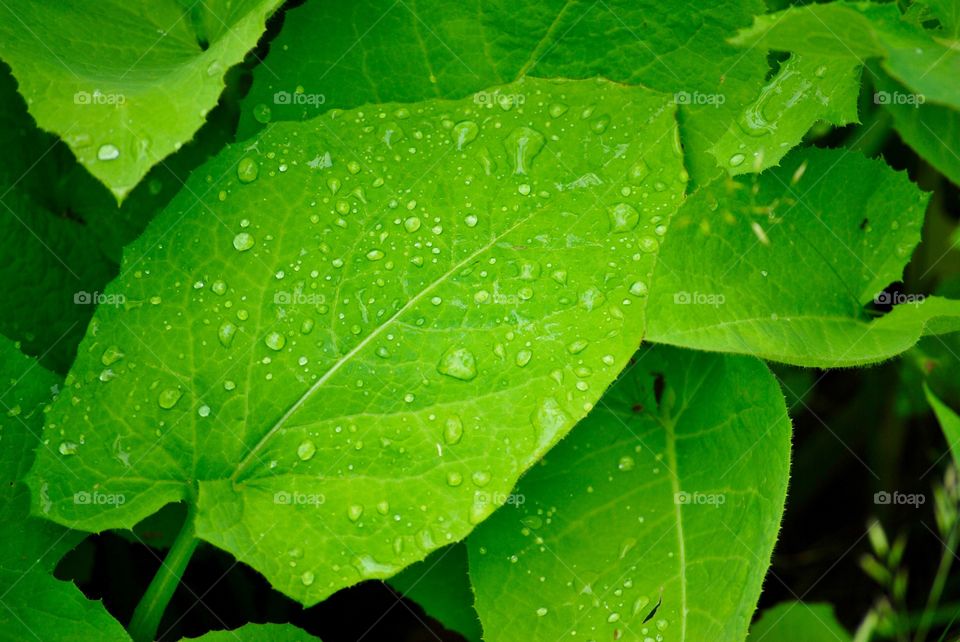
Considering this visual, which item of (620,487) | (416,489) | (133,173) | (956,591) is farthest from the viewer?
(956,591)

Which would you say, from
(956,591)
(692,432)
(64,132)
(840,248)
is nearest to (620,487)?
(692,432)

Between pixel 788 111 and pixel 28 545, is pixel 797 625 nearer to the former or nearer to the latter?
pixel 788 111

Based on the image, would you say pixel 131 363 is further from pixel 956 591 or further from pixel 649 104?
pixel 956 591

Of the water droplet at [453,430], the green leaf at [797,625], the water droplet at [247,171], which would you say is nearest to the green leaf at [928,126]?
the green leaf at [797,625]
